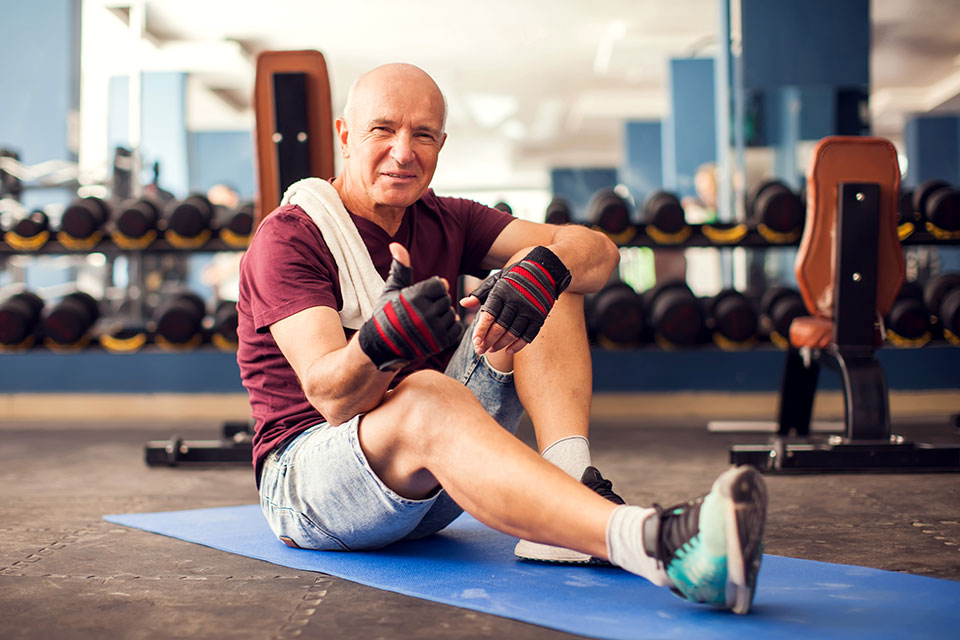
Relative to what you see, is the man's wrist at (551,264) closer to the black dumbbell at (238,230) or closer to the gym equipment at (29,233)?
the black dumbbell at (238,230)

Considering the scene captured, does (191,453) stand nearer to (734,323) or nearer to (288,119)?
(288,119)

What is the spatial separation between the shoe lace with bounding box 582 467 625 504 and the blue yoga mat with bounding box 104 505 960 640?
138 millimetres

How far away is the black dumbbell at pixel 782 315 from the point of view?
3.91m

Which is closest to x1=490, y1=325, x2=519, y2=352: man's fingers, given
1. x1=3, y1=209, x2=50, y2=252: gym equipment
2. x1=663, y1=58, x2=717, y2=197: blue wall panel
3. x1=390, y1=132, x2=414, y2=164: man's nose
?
x1=390, y1=132, x2=414, y2=164: man's nose

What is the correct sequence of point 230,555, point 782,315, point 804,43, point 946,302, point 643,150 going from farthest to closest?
1. point 643,150
2. point 804,43
3. point 782,315
4. point 946,302
5. point 230,555

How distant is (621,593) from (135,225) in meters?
3.07

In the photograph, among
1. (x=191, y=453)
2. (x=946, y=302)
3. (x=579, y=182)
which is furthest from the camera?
(x=579, y=182)

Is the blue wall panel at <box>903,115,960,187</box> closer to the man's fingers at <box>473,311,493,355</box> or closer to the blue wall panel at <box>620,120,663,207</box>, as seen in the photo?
the blue wall panel at <box>620,120,663,207</box>

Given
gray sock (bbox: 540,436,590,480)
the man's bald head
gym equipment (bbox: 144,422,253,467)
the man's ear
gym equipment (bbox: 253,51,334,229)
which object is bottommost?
gym equipment (bbox: 144,422,253,467)

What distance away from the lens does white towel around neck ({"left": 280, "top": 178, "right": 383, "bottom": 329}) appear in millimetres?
1468

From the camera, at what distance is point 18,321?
3873mm

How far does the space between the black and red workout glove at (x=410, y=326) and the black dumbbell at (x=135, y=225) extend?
294 cm

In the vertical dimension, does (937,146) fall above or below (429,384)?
above

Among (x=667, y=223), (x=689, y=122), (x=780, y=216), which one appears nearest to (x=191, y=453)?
(x=667, y=223)
